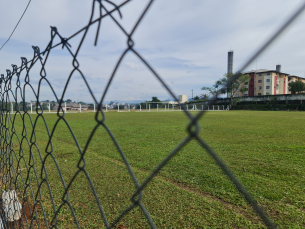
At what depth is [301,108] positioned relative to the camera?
22281mm

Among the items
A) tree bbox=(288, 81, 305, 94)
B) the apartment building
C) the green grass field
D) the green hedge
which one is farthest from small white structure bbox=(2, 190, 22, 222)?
the apartment building

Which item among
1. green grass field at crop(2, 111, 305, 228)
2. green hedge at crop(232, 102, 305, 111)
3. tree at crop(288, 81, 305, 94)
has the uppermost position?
tree at crop(288, 81, 305, 94)

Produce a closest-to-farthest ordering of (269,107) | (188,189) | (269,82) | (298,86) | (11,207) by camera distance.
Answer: (11,207)
(188,189)
(269,107)
(298,86)
(269,82)

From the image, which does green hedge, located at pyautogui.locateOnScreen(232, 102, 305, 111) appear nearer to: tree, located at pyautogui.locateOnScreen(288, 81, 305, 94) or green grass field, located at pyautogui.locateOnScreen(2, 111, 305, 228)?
tree, located at pyautogui.locateOnScreen(288, 81, 305, 94)

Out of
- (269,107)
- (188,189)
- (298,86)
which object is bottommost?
(188,189)

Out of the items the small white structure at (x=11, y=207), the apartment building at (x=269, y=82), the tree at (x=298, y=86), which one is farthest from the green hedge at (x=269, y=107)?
the small white structure at (x=11, y=207)

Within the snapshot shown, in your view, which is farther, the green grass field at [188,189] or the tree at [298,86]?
the tree at [298,86]

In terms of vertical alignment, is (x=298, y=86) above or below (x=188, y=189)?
above

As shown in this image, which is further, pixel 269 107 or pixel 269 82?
pixel 269 82

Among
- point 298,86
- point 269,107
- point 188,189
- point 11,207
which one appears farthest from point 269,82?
point 11,207

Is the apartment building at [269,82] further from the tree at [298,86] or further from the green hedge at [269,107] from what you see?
the green hedge at [269,107]

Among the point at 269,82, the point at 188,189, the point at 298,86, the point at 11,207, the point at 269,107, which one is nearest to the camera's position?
the point at 11,207

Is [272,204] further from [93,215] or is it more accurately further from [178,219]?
[93,215]

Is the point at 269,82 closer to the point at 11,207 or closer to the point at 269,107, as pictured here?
the point at 269,107
